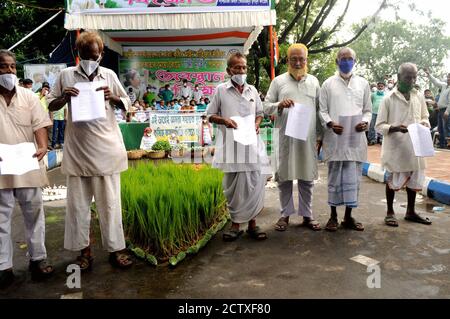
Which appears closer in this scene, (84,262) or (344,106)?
(84,262)

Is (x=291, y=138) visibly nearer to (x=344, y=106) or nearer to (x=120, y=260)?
(x=344, y=106)

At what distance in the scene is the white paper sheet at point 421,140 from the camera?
3889mm

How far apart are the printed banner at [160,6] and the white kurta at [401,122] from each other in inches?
212

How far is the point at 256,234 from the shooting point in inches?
148

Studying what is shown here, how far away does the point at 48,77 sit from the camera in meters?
9.77

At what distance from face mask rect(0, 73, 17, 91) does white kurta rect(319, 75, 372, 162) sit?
265 cm

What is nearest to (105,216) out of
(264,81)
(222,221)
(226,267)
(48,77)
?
(226,267)

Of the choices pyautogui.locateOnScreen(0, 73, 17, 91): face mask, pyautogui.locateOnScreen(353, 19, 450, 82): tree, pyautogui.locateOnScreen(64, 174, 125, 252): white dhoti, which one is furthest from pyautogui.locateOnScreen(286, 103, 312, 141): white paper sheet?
pyautogui.locateOnScreen(353, 19, 450, 82): tree

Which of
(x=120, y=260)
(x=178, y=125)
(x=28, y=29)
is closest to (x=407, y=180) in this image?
(x=120, y=260)

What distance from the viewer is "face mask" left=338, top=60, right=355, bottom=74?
3.86 meters

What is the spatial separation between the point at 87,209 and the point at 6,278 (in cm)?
72

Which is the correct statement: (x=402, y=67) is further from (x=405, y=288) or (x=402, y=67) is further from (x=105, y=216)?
(x=105, y=216)

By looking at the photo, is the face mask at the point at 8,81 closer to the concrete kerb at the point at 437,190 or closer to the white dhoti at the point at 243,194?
the white dhoti at the point at 243,194
